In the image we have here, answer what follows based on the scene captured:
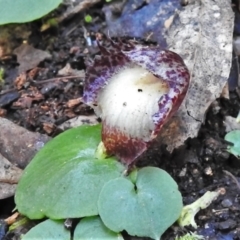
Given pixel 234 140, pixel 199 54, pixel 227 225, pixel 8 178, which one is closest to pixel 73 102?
pixel 8 178

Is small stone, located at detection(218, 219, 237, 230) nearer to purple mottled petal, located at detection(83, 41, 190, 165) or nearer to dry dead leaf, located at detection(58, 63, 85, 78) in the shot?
purple mottled petal, located at detection(83, 41, 190, 165)

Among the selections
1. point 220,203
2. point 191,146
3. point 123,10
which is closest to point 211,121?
point 191,146

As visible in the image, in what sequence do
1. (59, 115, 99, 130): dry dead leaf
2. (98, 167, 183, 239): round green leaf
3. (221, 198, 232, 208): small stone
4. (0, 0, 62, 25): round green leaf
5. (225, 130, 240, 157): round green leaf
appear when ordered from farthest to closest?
1. (0, 0, 62, 25): round green leaf
2. (59, 115, 99, 130): dry dead leaf
3. (225, 130, 240, 157): round green leaf
4. (221, 198, 232, 208): small stone
5. (98, 167, 183, 239): round green leaf

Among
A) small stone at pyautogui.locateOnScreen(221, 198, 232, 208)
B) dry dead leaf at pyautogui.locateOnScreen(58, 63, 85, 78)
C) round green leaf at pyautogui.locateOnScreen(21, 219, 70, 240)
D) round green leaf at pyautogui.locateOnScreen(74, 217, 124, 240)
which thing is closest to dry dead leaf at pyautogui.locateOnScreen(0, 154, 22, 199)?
round green leaf at pyautogui.locateOnScreen(21, 219, 70, 240)

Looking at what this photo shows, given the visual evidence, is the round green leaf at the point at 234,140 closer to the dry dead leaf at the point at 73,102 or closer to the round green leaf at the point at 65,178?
the round green leaf at the point at 65,178

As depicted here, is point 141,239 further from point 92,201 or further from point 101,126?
point 101,126
